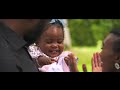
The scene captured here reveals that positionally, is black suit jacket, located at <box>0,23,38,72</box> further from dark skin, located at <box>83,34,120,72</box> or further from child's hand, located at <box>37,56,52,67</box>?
dark skin, located at <box>83,34,120,72</box>

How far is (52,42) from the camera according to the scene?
5.88ft

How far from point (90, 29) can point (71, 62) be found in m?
2.24

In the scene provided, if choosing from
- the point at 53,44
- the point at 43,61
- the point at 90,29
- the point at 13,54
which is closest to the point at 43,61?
the point at 43,61

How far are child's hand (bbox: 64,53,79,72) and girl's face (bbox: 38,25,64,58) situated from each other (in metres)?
0.07

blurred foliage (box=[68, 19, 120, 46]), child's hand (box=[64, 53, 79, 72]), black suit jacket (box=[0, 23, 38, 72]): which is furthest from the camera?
blurred foliage (box=[68, 19, 120, 46])

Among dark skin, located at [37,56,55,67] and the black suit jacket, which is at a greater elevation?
the black suit jacket

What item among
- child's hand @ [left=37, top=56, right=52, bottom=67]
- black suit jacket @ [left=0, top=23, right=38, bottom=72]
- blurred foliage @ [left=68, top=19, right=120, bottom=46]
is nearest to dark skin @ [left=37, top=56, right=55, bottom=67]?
child's hand @ [left=37, top=56, right=52, bottom=67]

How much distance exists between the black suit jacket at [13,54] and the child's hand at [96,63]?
39cm

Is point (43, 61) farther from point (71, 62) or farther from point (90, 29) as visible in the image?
point (90, 29)

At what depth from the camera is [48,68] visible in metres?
1.73

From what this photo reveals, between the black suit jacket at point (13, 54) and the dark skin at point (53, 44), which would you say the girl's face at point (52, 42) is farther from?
the black suit jacket at point (13, 54)

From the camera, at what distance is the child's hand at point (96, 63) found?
69.1 inches

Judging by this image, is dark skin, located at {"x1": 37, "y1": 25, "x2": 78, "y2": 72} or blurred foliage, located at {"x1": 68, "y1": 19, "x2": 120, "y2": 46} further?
blurred foliage, located at {"x1": 68, "y1": 19, "x2": 120, "y2": 46}

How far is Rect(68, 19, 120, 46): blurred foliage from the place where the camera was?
6.64 feet
